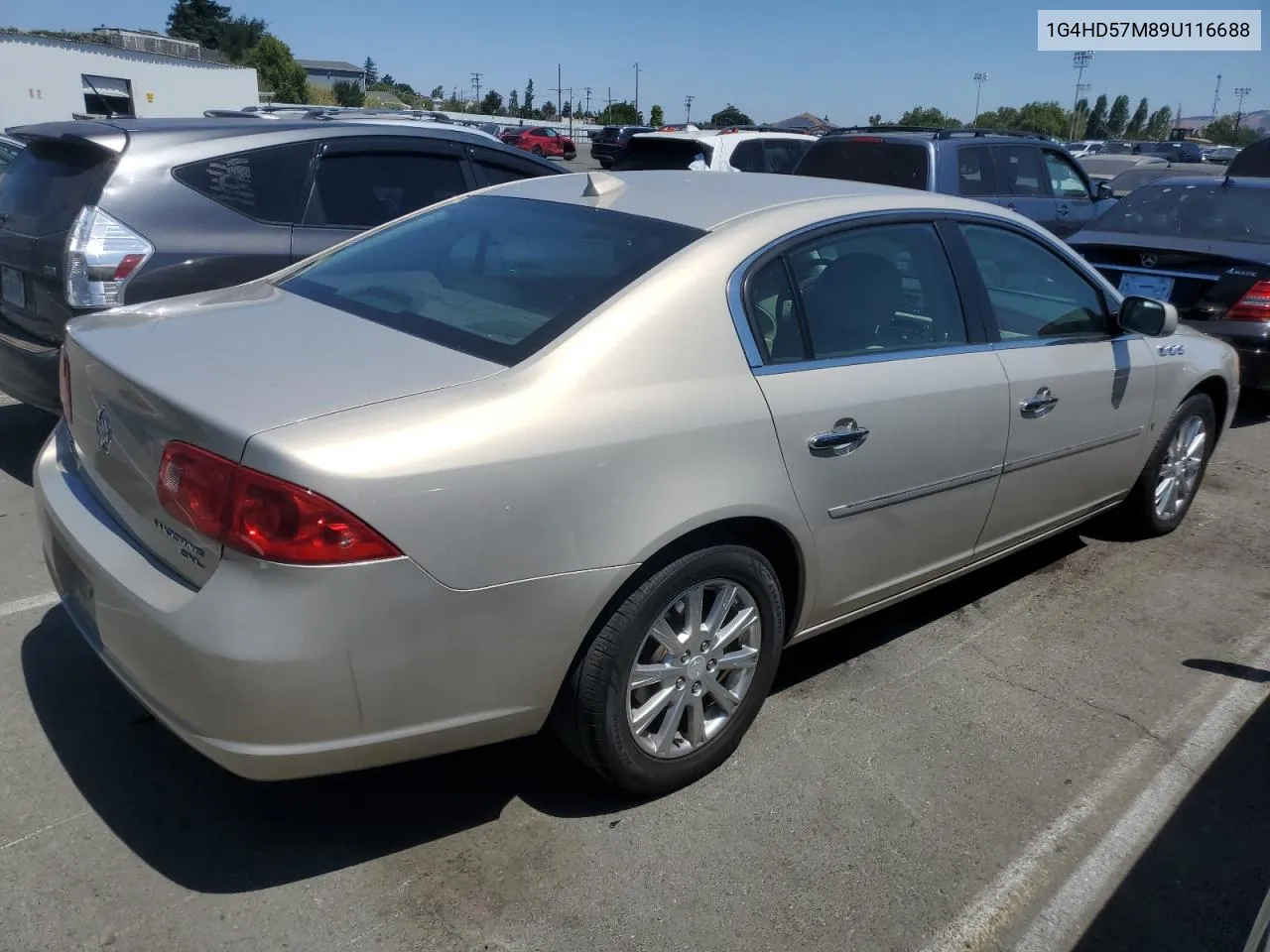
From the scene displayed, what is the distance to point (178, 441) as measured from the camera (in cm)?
237

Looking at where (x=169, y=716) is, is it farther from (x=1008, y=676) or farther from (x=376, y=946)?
(x=1008, y=676)

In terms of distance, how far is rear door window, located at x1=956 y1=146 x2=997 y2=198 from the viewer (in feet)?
28.8

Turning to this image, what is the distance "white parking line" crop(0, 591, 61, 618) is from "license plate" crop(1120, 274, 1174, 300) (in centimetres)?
631

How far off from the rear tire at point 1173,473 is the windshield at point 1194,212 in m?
2.76

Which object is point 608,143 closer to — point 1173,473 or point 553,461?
point 1173,473

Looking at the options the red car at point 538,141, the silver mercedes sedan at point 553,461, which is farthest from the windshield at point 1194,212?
the red car at point 538,141

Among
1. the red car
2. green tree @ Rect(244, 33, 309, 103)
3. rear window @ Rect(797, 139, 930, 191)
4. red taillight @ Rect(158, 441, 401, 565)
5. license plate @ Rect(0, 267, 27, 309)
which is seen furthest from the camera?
green tree @ Rect(244, 33, 309, 103)

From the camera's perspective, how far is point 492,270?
3174 mm

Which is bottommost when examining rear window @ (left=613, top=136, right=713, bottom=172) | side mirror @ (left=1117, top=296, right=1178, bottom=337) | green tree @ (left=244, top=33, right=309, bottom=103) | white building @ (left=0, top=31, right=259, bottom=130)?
side mirror @ (left=1117, top=296, right=1178, bottom=337)

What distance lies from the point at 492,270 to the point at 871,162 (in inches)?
252

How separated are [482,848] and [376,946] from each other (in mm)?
402

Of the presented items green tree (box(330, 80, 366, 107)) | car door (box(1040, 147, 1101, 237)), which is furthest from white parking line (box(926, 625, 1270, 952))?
green tree (box(330, 80, 366, 107))

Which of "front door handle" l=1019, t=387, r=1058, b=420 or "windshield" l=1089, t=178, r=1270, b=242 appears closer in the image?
"front door handle" l=1019, t=387, r=1058, b=420

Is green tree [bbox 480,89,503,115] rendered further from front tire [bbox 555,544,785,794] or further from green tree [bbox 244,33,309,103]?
front tire [bbox 555,544,785,794]
